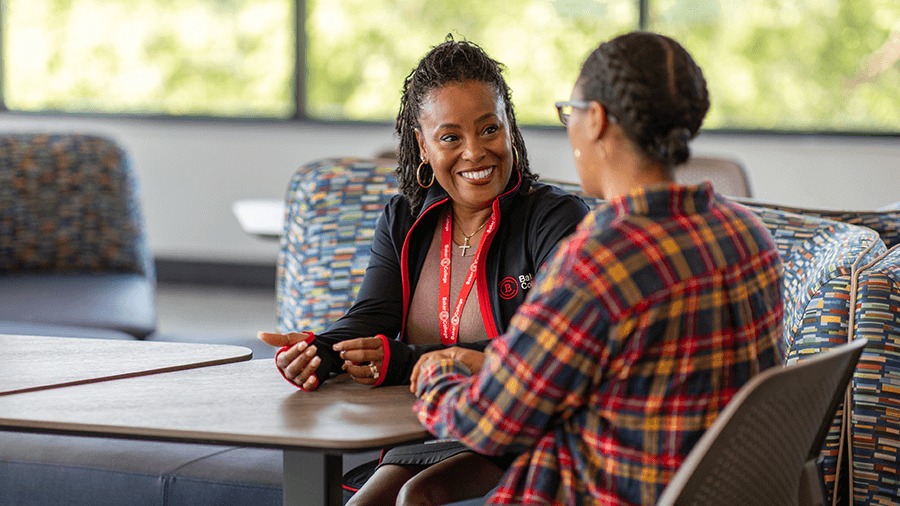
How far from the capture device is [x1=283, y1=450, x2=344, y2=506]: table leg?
1312mm

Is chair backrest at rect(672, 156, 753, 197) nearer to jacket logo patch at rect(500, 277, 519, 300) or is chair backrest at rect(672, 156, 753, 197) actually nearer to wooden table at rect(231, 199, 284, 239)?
wooden table at rect(231, 199, 284, 239)

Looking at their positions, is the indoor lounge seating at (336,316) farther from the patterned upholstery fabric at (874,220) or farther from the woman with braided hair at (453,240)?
the woman with braided hair at (453,240)

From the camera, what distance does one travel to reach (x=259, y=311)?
531cm

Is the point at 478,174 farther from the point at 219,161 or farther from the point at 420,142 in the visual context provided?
the point at 219,161

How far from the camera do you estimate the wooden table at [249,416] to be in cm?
123

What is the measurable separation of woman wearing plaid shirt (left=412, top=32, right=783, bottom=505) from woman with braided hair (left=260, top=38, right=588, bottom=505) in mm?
436

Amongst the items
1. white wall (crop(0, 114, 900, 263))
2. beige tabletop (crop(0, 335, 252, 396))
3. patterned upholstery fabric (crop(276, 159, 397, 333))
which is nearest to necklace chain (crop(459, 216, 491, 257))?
beige tabletop (crop(0, 335, 252, 396))

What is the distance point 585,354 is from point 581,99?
0.36 m

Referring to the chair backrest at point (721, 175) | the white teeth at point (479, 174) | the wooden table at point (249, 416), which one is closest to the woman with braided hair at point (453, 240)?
the white teeth at point (479, 174)

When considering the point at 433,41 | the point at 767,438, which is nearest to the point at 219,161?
the point at 433,41

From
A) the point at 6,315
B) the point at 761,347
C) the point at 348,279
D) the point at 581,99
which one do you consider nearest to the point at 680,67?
the point at 581,99

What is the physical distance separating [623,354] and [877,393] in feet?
2.88

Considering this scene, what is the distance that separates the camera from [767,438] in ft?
3.60

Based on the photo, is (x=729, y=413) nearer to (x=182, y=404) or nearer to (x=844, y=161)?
(x=182, y=404)
